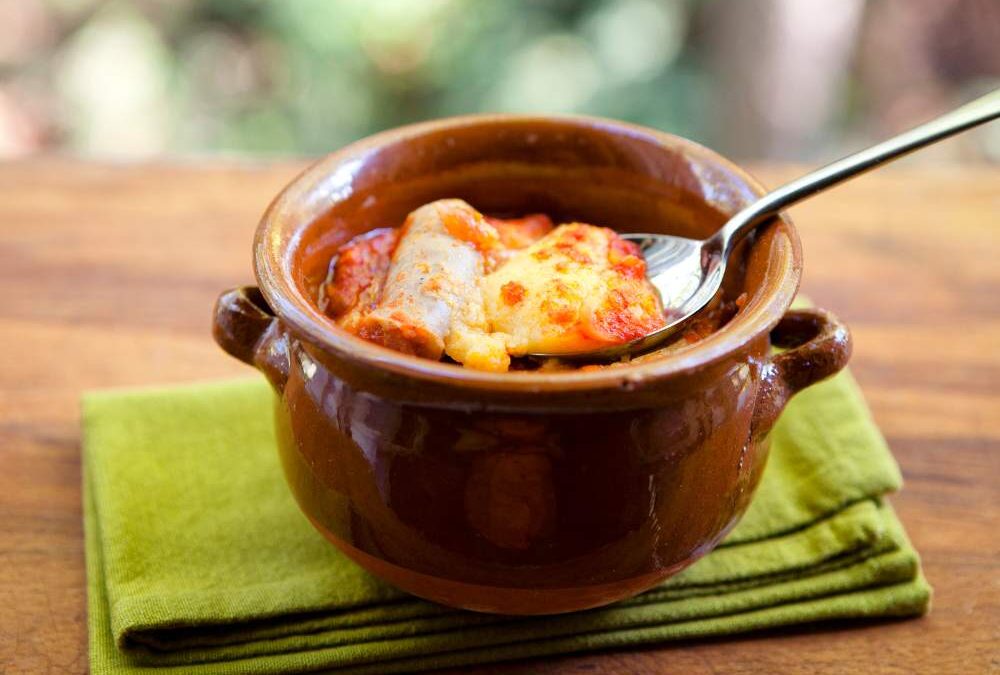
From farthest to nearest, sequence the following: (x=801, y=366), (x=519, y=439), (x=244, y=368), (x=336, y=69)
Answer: (x=336, y=69)
(x=244, y=368)
(x=801, y=366)
(x=519, y=439)

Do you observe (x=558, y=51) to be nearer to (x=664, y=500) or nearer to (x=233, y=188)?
(x=233, y=188)

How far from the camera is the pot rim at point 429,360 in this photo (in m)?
0.72

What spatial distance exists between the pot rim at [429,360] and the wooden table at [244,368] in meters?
0.30

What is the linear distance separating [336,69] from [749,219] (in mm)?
2269

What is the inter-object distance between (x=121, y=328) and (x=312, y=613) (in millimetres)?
611

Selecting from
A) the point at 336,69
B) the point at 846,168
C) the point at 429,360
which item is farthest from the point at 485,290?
the point at 336,69

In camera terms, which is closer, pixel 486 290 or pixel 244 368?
pixel 486 290

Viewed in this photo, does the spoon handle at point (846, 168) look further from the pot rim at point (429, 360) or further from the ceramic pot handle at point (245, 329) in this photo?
the ceramic pot handle at point (245, 329)

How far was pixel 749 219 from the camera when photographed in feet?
3.17

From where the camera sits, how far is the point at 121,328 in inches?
53.7

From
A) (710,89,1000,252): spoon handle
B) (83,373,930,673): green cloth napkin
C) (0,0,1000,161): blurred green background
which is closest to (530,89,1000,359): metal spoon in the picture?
(710,89,1000,252): spoon handle

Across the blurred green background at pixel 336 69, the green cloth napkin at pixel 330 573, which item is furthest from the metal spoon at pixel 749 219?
the blurred green background at pixel 336 69

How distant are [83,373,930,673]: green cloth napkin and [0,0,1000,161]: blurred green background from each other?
1897 millimetres

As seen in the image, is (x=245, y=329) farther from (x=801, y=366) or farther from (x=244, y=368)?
(x=801, y=366)
